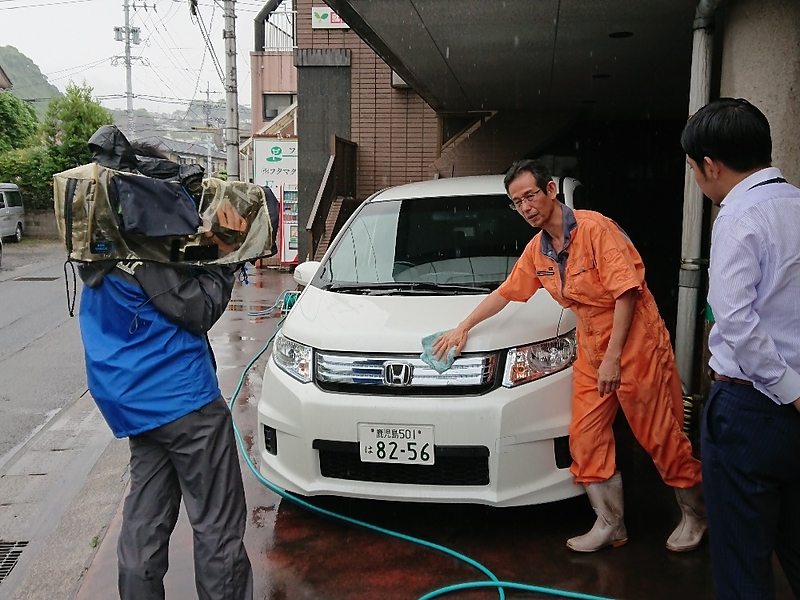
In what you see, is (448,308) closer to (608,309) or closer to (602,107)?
(608,309)

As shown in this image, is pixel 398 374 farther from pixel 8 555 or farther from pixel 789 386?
pixel 8 555

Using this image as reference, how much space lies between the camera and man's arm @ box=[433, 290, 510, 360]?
343 cm

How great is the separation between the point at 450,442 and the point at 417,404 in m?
0.23

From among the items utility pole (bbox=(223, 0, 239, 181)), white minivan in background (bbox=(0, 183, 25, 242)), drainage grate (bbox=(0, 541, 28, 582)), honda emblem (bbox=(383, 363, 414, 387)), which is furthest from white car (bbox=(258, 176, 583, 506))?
white minivan in background (bbox=(0, 183, 25, 242))

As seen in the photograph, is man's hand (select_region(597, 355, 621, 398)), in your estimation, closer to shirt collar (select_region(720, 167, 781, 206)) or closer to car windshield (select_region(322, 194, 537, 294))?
car windshield (select_region(322, 194, 537, 294))

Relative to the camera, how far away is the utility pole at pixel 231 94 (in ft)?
50.2

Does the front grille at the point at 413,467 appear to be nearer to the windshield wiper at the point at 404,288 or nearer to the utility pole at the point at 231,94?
the windshield wiper at the point at 404,288

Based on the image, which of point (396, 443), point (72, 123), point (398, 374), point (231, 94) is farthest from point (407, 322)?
point (72, 123)

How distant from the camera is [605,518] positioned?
3.48m

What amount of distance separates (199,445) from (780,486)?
6.21 feet

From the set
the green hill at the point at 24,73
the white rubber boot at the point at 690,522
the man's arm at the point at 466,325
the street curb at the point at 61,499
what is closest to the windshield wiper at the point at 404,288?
the man's arm at the point at 466,325

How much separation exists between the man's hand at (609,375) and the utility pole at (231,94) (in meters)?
12.9

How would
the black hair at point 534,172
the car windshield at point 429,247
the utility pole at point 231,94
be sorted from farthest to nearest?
the utility pole at point 231,94, the car windshield at point 429,247, the black hair at point 534,172

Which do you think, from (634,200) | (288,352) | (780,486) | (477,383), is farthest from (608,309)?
(634,200)
